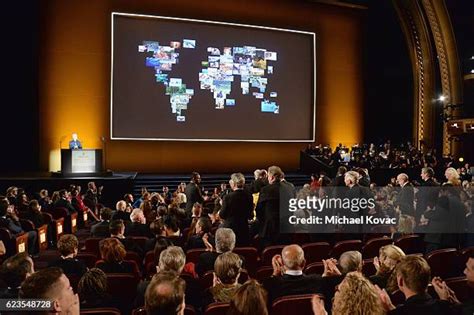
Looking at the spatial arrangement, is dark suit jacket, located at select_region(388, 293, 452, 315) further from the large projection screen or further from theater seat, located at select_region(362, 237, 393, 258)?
the large projection screen

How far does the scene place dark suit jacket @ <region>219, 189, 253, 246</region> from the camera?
5.63 m

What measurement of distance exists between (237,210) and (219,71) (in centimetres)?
1050

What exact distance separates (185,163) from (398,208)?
9476mm

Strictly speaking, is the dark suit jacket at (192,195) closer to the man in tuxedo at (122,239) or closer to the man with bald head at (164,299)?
the man in tuxedo at (122,239)

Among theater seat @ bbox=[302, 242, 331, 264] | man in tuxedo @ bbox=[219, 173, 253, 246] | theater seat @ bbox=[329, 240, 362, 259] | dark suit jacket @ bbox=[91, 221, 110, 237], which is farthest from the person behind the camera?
dark suit jacket @ bbox=[91, 221, 110, 237]

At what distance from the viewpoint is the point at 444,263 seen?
4.34 m

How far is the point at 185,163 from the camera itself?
15.7 m

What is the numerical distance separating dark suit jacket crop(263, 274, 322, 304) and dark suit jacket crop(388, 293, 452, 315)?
838 mm

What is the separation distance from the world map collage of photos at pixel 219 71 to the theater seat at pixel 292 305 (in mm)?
12708

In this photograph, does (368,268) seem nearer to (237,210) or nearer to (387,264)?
(387,264)

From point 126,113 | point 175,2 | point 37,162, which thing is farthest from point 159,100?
point 37,162

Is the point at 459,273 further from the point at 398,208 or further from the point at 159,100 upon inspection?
the point at 159,100

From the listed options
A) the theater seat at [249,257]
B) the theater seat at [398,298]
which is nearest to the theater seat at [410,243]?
the theater seat at [249,257]

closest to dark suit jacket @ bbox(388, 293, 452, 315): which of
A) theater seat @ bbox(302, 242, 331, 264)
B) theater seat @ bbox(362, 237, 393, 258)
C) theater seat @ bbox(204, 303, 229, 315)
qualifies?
theater seat @ bbox(204, 303, 229, 315)
